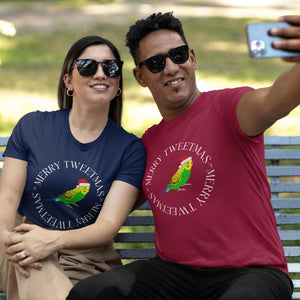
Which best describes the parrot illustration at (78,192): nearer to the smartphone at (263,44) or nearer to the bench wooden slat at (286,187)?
the bench wooden slat at (286,187)

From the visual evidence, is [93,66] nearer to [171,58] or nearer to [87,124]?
[87,124]

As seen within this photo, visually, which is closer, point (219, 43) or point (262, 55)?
point (262, 55)

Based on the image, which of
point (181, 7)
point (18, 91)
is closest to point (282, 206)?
point (18, 91)

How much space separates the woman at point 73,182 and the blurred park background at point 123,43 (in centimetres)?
145

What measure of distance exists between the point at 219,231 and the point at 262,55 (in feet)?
4.12

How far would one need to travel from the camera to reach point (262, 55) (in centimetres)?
237

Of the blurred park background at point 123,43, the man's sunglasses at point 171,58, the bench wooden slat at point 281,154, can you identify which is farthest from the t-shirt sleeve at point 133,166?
the blurred park background at point 123,43

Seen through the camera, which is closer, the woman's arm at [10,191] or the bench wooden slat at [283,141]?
the woman's arm at [10,191]

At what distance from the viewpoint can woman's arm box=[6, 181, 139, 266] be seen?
339cm

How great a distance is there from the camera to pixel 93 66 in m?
3.73

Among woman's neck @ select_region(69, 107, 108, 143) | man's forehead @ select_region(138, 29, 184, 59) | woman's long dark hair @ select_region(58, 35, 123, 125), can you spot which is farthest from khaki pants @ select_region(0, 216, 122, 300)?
man's forehead @ select_region(138, 29, 184, 59)

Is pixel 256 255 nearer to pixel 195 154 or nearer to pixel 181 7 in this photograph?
pixel 195 154

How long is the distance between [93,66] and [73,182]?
75 cm

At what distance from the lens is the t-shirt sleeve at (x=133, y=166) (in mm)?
3645
